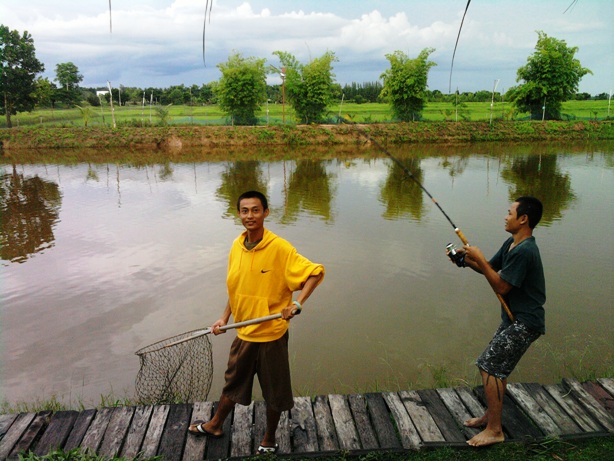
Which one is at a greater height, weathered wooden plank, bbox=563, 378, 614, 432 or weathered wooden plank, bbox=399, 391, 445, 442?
weathered wooden plank, bbox=563, 378, 614, 432

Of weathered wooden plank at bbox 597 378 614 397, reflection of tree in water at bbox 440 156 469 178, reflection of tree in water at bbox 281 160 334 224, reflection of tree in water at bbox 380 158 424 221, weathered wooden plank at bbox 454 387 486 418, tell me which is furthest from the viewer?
reflection of tree in water at bbox 440 156 469 178

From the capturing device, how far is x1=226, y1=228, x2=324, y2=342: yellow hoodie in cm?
261

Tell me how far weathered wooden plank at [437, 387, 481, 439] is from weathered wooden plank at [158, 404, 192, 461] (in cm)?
186

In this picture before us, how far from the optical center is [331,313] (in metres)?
5.73

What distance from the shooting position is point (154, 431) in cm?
309

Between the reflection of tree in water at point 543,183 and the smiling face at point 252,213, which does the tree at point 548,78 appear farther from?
the smiling face at point 252,213

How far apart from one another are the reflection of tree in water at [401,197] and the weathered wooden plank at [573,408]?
6690 millimetres

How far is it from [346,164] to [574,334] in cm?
1606

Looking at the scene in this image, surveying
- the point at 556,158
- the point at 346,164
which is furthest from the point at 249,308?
the point at 556,158

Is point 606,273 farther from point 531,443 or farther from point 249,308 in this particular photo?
point 249,308

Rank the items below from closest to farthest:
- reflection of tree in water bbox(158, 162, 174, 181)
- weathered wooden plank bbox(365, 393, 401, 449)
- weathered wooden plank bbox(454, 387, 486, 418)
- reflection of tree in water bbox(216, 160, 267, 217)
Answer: weathered wooden plank bbox(365, 393, 401, 449) < weathered wooden plank bbox(454, 387, 486, 418) < reflection of tree in water bbox(216, 160, 267, 217) < reflection of tree in water bbox(158, 162, 174, 181)

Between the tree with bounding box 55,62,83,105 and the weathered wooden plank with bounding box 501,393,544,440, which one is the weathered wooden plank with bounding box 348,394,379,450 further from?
the tree with bounding box 55,62,83,105

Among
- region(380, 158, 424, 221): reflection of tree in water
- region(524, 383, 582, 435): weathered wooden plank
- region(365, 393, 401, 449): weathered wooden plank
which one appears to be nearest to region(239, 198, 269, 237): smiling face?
region(365, 393, 401, 449): weathered wooden plank

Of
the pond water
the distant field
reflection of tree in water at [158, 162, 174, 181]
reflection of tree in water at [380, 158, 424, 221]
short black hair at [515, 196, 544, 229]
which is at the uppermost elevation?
the distant field
